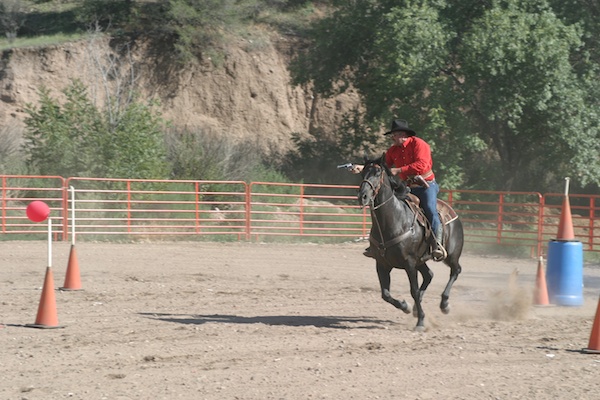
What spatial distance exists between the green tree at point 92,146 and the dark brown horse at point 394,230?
53.3ft

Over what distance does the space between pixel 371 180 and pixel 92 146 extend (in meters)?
17.9

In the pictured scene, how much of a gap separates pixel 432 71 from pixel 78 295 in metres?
18.0

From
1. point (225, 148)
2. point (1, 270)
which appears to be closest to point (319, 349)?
point (1, 270)

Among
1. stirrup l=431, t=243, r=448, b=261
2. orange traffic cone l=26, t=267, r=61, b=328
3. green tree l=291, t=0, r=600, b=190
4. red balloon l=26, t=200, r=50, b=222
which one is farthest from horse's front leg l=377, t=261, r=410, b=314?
green tree l=291, t=0, r=600, b=190

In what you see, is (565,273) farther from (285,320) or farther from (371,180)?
(285,320)

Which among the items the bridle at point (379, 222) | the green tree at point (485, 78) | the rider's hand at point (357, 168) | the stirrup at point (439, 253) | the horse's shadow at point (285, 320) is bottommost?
the horse's shadow at point (285, 320)

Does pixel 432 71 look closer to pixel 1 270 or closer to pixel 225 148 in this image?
pixel 225 148

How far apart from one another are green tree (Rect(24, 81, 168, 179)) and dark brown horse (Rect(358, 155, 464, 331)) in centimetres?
1625

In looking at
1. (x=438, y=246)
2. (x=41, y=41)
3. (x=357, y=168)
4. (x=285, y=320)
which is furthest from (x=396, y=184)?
(x=41, y=41)

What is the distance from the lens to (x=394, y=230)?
465 inches

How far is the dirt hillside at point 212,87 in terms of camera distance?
3619cm

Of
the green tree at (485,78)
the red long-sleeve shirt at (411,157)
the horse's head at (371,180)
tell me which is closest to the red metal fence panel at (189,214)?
the green tree at (485,78)

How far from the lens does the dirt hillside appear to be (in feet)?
119

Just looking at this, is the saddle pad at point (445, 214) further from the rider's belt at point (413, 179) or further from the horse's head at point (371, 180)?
the horse's head at point (371, 180)
